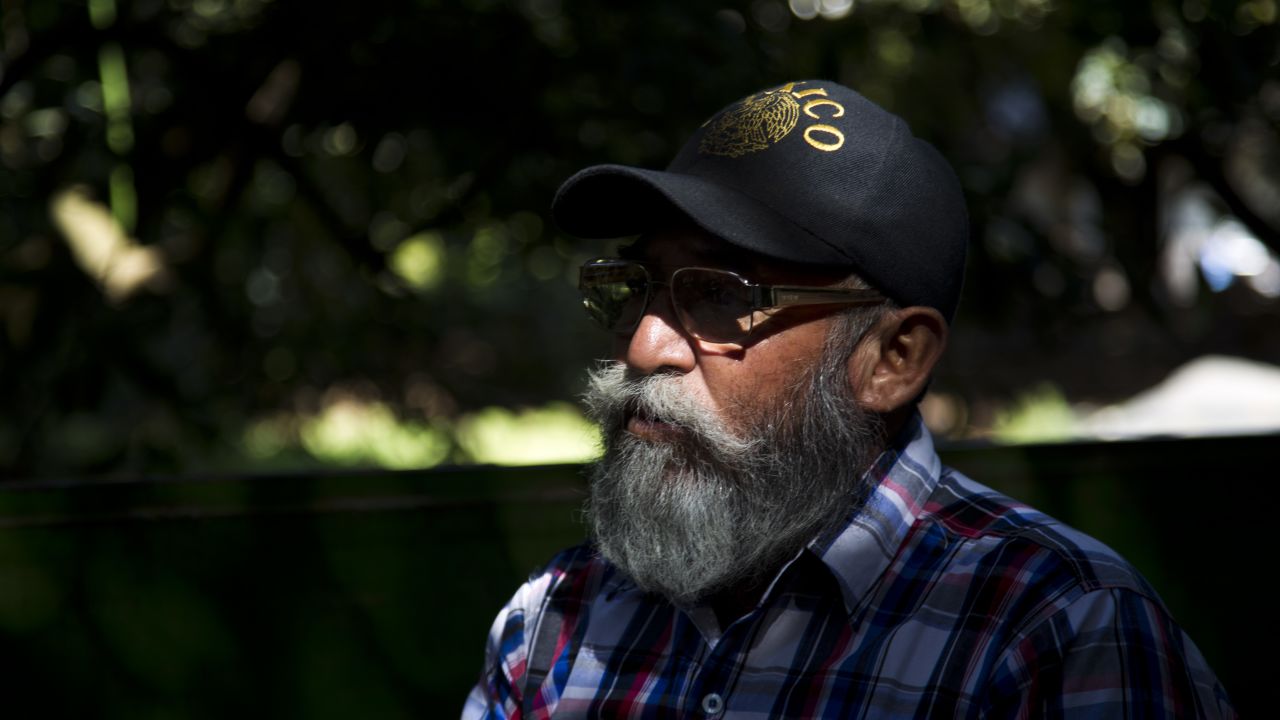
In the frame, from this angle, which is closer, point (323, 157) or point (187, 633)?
point (187, 633)

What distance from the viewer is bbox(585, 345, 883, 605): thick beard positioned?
168cm

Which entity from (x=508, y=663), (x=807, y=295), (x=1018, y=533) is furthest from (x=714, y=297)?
(x=508, y=663)

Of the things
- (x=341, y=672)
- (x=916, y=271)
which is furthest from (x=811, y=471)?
(x=341, y=672)

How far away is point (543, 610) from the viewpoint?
1.83 meters

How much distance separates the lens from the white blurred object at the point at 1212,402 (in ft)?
25.0

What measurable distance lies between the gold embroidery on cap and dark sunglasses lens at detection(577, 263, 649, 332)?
21 cm

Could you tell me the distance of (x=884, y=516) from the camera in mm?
1633

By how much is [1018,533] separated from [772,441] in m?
0.37

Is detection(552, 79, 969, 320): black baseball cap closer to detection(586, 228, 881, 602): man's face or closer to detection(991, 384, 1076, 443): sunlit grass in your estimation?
detection(586, 228, 881, 602): man's face

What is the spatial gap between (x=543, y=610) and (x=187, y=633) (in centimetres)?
76

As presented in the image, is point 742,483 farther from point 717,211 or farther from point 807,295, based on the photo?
point 717,211

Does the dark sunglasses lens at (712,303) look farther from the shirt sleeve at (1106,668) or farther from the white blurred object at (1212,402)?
the white blurred object at (1212,402)

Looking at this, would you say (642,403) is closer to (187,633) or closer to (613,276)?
(613,276)

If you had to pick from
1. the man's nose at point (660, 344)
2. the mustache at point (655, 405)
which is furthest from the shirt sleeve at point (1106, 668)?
the man's nose at point (660, 344)
